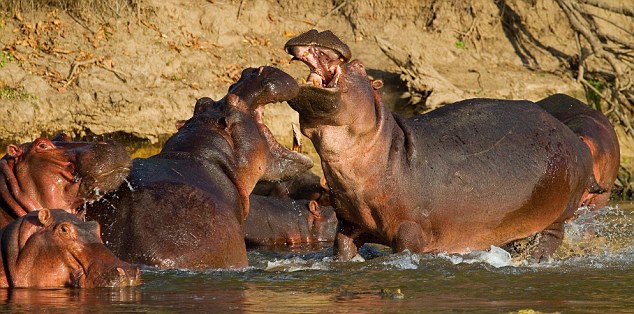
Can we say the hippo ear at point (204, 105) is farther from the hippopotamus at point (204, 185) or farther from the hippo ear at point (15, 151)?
the hippo ear at point (15, 151)

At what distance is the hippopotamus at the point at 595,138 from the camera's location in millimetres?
9195

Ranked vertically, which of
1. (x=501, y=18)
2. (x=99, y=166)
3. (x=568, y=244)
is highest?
(x=501, y=18)

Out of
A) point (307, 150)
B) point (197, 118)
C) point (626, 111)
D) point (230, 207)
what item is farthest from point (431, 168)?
point (626, 111)

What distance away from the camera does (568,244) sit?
9.12 metres

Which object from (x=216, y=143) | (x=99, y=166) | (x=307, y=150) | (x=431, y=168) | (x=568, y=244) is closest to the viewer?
(x=99, y=166)

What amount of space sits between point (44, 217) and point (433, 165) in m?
2.43

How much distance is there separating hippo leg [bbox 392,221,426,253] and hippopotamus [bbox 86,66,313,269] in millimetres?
904

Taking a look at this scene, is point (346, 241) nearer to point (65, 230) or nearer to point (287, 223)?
point (65, 230)

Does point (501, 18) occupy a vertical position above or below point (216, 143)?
above

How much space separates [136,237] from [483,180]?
83.1 inches

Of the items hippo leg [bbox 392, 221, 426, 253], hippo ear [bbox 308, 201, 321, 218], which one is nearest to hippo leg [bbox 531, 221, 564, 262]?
hippo leg [bbox 392, 221, 426, 253]

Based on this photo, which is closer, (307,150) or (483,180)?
(483,180)

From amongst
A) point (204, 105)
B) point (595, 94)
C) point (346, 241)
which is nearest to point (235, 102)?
point (204, 105)

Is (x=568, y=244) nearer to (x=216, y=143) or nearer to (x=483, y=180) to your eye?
(x=483, y=180)
